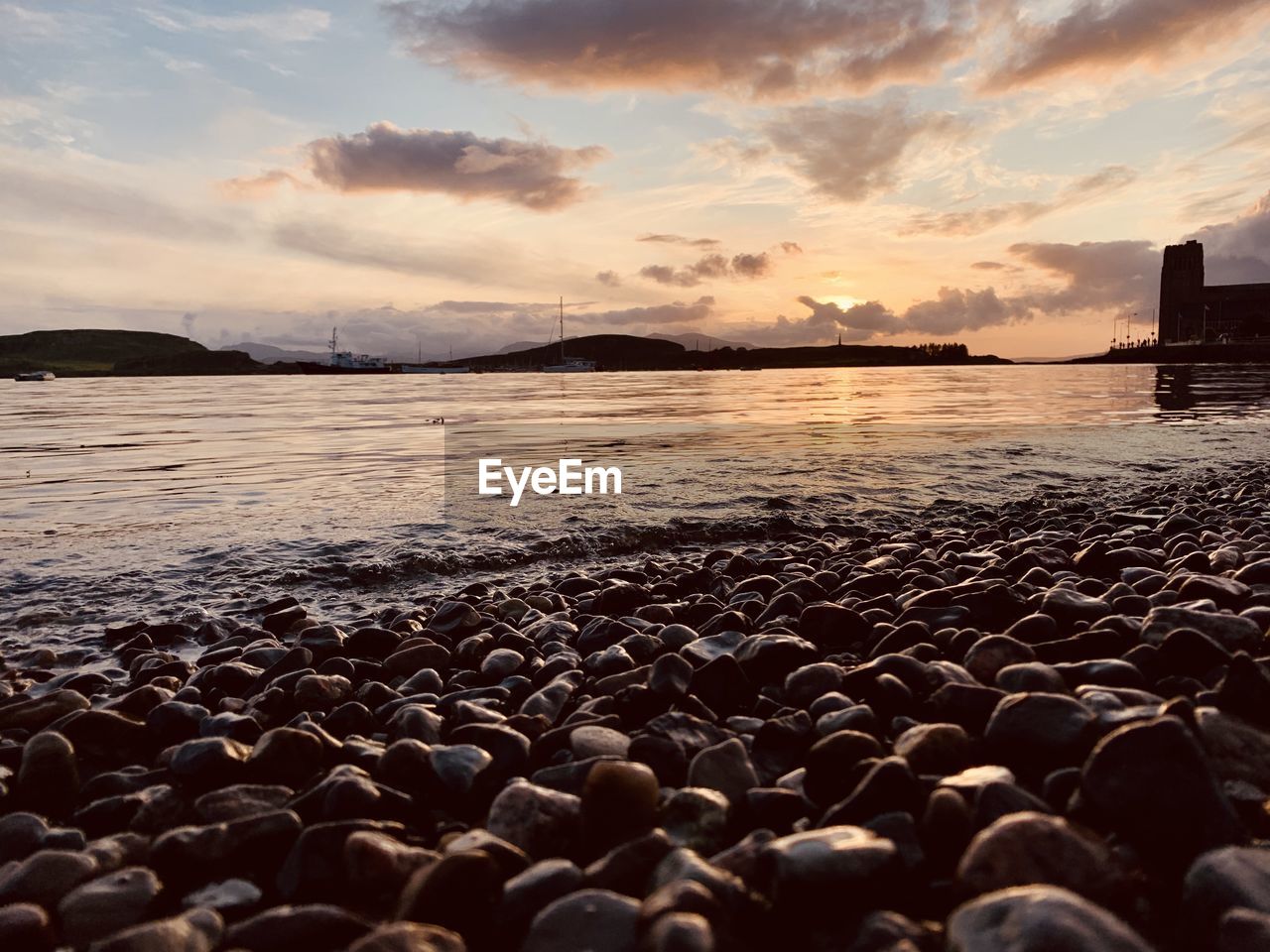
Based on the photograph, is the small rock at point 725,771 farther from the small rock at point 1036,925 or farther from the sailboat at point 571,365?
the sailboat at point 571,365

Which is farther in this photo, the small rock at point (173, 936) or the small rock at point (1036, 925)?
the small rock at point (173, 936)

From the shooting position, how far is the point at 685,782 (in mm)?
2656

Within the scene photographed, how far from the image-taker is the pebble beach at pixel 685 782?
67.3 inches

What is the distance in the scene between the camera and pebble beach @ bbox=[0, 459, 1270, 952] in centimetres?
171

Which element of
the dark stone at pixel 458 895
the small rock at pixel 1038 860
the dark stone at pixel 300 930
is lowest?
the dark stone at pixel 300 930

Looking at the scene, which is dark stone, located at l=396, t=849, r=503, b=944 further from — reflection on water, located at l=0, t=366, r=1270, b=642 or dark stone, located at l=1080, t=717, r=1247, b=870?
reflection on water, located at l=0, t=366, r=1270, b=642

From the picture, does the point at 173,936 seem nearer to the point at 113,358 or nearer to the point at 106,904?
the point at 106,904

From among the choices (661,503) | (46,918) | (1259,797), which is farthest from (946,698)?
(661,503)

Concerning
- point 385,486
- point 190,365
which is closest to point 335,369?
point 190,365

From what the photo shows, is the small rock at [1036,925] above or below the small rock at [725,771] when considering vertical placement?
above

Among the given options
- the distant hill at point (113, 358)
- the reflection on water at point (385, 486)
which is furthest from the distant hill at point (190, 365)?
the reflection on water at point (385, 486)

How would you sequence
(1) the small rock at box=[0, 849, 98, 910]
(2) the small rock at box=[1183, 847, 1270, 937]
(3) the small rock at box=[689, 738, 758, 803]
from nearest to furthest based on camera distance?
(2) the small rock at box=[1183, 847, 1270, 937]
(1) the small rock at box=[0, 849, 98, 910]
(3) the small rock at box=[689, 738, 758, 803]

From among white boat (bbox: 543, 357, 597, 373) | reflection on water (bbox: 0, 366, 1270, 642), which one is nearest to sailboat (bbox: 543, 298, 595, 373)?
white boat (bbox: 543, 357, 597, 373)

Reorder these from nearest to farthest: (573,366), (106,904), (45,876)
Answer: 1. (106,904)
2. (45,876)
3. (573,366)
